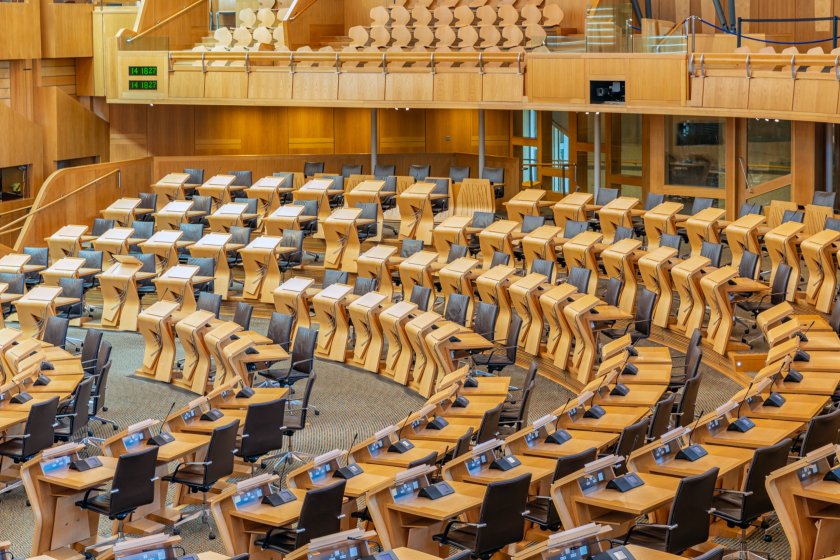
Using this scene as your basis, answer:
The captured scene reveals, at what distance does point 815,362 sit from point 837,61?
4.49 meters

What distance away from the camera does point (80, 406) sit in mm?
9555

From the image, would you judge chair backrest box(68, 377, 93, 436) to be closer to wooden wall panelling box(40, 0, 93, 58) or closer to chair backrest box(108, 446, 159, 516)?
chair backrest box(108, 446, 159, 516)

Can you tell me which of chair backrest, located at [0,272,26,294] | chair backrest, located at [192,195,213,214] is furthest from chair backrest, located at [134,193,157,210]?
chair backrest, located at [0,272,26,294]

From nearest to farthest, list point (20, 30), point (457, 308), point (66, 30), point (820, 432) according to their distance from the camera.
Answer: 1. point (820, 432)
2. point (457, 308)
3. point (20, 30)
4. point (66, 30)

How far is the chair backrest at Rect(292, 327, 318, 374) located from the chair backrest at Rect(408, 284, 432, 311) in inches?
54.7

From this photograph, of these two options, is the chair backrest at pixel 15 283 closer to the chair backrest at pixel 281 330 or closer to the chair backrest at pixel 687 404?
the chair backrest at pixel 281 330

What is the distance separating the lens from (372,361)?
39.8 feet

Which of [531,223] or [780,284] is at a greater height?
[531,223]

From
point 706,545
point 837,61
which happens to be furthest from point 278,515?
point 837,61

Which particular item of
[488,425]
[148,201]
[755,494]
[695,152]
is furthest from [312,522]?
[695,152]

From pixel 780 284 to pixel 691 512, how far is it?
221 inches

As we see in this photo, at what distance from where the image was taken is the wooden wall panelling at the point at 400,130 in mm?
21562

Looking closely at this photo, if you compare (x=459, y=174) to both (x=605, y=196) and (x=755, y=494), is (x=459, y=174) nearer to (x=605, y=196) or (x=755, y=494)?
(x=605, y=196)

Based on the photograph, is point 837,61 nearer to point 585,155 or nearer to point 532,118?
point 585,155
